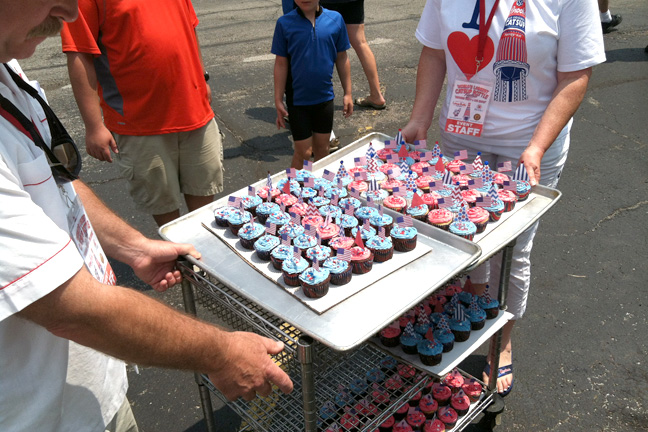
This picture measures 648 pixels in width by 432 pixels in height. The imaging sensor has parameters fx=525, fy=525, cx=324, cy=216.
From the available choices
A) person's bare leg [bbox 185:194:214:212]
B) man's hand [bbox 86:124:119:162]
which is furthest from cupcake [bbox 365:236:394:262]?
man's hand [bbox 86:124:119:162]

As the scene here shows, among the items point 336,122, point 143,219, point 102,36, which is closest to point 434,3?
point 102,36

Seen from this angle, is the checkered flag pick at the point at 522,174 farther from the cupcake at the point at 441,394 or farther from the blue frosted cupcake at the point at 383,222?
the cupcake at the point at 441,394

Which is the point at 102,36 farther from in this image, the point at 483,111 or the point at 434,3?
the point at 483,111

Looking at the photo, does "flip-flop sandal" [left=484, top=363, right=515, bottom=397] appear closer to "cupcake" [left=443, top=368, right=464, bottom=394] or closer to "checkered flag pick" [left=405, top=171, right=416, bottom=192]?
"cupcake" [left=443, top=368, right=464, bottom=394]

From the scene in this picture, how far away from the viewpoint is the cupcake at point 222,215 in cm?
215

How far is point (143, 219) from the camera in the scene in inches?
172

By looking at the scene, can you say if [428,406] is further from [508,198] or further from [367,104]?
[367,104]

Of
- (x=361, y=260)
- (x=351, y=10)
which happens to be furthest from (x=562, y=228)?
(x=351, y=10)

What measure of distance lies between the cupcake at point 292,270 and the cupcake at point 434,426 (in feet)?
3.64

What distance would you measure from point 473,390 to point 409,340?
643 mm

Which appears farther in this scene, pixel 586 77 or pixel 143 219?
pixel 143 219

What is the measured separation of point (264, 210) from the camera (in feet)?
7.22

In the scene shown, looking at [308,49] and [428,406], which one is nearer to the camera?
[428,406]

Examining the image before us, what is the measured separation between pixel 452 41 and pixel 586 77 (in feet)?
2.03
